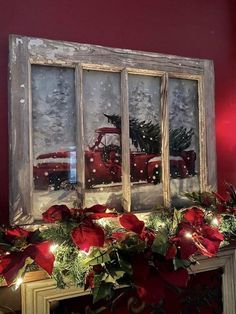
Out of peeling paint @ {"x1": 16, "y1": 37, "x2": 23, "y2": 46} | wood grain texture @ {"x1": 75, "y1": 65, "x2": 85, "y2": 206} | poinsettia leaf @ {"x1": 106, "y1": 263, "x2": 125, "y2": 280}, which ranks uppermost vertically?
peeling paint @ {"x1": 16, "y1": 37, "x2": 23, "y2": 46}

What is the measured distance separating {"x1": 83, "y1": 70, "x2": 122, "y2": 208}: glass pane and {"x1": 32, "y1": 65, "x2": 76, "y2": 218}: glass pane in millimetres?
64

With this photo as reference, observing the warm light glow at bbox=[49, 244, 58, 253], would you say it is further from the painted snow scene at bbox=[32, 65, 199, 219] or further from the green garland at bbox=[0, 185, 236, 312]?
the painted snow scene at bbox=[32, 65, 199, 219]

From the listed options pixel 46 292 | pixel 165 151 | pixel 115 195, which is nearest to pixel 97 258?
pixel 46 292

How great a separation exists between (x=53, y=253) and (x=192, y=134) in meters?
0.84

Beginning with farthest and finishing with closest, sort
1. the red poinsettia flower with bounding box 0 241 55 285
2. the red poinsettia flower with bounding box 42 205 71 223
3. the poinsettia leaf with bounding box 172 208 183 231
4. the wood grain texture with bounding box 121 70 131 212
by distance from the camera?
the wood grain texture with bounding box 121 70 131 212 → the poinsettia leaf with bounding box 172 208 183 231 → the red poinsettia flower with bounding box 42 205 71 223 → the red poinsettia flower with bounding box 0 241 55 285

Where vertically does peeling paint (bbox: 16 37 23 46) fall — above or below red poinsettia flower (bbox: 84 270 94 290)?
above

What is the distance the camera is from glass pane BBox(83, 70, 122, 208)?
1.41 m

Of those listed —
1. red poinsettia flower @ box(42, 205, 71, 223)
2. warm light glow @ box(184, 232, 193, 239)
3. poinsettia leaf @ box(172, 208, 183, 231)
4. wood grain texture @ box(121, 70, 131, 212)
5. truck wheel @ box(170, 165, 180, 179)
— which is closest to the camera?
red poinsettia flower @ box(42, 205, 71, 223)

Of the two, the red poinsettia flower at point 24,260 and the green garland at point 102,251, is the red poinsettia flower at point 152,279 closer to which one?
the green garland at point 102,251

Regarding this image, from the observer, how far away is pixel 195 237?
126 cm

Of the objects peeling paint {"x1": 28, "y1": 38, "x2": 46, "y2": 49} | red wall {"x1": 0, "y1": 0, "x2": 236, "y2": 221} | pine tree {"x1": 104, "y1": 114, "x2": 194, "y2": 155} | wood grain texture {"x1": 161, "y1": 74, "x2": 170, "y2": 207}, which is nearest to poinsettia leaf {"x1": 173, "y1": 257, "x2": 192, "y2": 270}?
wood grain texture {"x1": 161, "y1": 74, "x2": 170, "y2": 207}

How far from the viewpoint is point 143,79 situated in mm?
1515

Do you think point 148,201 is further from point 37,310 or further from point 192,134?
point 37,310

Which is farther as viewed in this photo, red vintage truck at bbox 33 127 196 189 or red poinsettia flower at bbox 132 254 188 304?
red vintage truck at bbox 33 127 196 189
